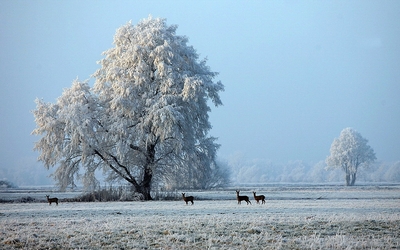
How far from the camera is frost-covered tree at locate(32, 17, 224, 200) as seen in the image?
3638cm

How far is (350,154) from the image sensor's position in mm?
91625

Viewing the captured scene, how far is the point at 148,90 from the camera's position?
38188 mm

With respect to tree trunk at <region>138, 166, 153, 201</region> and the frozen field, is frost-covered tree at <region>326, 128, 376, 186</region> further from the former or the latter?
the frozen field

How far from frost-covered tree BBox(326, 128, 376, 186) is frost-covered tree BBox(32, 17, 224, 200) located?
57286 mm

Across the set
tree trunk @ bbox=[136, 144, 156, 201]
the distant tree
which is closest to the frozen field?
tree trunk @ bbox=[136, 144, 156, 201]

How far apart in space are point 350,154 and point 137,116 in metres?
62.6

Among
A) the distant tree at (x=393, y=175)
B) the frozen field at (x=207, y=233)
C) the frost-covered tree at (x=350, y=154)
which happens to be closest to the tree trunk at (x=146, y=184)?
the frozen field at (x=207, y=233)

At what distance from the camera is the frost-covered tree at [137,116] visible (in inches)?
1432

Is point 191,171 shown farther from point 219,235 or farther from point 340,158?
point 340,158

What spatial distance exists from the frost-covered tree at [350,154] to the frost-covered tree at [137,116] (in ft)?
188

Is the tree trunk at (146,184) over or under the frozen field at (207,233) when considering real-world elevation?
over

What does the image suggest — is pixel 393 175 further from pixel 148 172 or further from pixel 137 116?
pixel 137 116

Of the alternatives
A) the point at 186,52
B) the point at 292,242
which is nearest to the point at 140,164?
the point at 186,52

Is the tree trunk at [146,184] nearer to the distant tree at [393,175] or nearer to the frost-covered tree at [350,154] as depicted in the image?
the frost-covered tree at [350,154]
